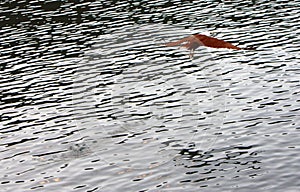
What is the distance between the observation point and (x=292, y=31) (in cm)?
6372

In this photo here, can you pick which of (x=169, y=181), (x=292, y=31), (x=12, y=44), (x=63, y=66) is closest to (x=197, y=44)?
(x=169, y=181)

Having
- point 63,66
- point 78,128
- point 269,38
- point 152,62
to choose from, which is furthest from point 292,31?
point 78,128

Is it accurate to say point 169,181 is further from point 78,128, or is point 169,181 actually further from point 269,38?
point 269,38

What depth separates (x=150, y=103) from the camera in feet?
160

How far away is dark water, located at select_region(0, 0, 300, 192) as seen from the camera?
1474 inches

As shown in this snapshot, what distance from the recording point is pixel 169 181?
36.2 metres

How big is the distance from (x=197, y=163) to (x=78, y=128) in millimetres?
10263

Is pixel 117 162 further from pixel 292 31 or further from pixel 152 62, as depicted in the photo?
pixel 292 31

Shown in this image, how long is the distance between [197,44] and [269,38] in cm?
3268

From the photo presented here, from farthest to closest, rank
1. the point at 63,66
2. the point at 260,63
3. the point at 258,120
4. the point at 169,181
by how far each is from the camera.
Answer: the point at 63,66 → the point at 260,63 → the point at 258,120 → the point at 169,181

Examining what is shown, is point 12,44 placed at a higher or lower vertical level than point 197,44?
lower

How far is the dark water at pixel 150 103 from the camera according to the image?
3744 cm

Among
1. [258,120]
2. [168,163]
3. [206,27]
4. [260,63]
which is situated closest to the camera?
[168,163]

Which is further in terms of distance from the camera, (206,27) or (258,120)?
(206,27)
